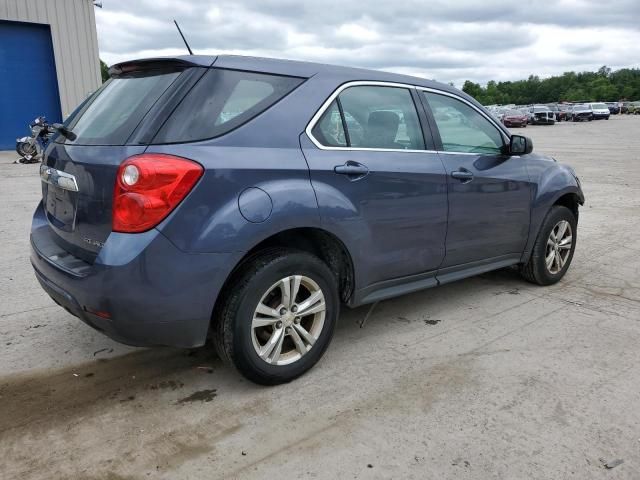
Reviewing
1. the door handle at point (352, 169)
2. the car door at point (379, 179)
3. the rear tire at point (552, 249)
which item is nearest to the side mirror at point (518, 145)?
the rear tire at point (552, 249)

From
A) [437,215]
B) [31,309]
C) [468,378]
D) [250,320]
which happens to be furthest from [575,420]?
[31,309]

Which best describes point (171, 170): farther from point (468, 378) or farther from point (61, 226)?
point (468, 378)

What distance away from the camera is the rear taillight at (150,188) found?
2.55 metres

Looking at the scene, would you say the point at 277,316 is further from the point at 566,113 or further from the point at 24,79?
the point at 566,113

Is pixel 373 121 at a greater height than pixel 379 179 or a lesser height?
greater

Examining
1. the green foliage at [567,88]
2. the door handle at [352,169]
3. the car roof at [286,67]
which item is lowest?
the door handle at [352,169]

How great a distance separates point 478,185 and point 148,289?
2483 mm

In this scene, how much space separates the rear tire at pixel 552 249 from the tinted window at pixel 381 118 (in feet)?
5.63

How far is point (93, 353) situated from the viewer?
11.5 feet

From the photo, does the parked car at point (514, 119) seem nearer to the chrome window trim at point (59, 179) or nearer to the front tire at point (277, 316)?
the front tire at point (277, 316)

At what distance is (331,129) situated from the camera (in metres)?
3.20

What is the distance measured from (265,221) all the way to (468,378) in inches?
59.9

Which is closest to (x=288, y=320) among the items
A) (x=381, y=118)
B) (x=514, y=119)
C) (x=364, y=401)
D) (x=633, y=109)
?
(x=364, y=401)

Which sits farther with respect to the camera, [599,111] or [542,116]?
[599,111]
